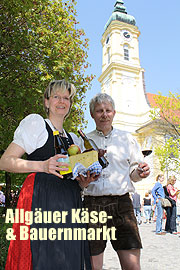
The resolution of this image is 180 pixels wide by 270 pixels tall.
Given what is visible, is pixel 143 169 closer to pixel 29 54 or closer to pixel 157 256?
pixel 157 256

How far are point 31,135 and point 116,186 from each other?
955mm

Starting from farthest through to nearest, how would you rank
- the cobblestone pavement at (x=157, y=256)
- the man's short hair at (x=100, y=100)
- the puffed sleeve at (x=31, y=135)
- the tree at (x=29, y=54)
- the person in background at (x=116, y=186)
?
the tree at (x=29, y=54) → the cobblestone pavement at (x=157, y=256) → the man's short hair at (x=100, y=100) → the person in background at (x=116, y=186) → the puffed sleeve at (x=31, y=135)

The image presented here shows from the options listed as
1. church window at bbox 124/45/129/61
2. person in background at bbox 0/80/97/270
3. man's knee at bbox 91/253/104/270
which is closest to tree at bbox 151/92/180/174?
man's knee at bbox 91/253/104/270

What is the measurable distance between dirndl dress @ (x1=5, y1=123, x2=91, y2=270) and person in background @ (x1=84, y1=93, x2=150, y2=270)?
340 millimetres

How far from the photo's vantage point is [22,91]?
249 inches

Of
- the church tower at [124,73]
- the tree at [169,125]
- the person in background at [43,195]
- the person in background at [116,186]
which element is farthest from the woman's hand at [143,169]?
the church tower at [124,73]

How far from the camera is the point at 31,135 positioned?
1.91 metres

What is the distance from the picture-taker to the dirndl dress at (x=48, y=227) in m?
1.71

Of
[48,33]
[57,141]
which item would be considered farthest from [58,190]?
[48,33]

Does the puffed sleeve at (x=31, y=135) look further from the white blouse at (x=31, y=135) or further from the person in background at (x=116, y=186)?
the person in background at (x=116, y=186)

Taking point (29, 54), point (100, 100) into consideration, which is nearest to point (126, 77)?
point (29, 54)

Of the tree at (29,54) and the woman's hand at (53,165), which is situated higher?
the tree at (29,54)

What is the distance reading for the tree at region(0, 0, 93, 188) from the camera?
6.22 m

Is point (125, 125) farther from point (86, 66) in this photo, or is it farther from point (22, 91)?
point (22, 91)
